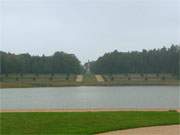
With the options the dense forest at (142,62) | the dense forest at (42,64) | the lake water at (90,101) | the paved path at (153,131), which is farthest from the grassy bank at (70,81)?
the paved path at (153,131)

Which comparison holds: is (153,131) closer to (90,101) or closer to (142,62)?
(90,101)

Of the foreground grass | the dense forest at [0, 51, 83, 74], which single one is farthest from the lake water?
the dense forest at [0, 51, 83, 74]

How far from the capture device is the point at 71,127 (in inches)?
555

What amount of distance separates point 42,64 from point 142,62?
21.4 m

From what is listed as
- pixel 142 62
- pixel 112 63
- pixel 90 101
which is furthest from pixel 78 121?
pixel 112 63

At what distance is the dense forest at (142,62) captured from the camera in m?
97.6

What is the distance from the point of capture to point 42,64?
335 ft

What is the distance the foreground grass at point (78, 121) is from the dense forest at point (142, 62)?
7728 centimetres

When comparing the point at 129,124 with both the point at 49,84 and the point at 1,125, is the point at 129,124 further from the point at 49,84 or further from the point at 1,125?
the point at 49,84

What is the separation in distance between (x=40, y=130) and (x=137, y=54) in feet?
322

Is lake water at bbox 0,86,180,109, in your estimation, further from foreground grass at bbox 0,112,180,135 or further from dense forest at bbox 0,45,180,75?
dense forest at bbox 0,45,180,75

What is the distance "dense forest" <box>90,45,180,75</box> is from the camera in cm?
9756

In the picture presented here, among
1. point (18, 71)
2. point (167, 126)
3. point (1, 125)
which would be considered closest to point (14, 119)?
point (1, 125)

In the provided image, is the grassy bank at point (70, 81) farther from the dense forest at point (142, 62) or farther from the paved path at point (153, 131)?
the paved path at point (153, 131)
